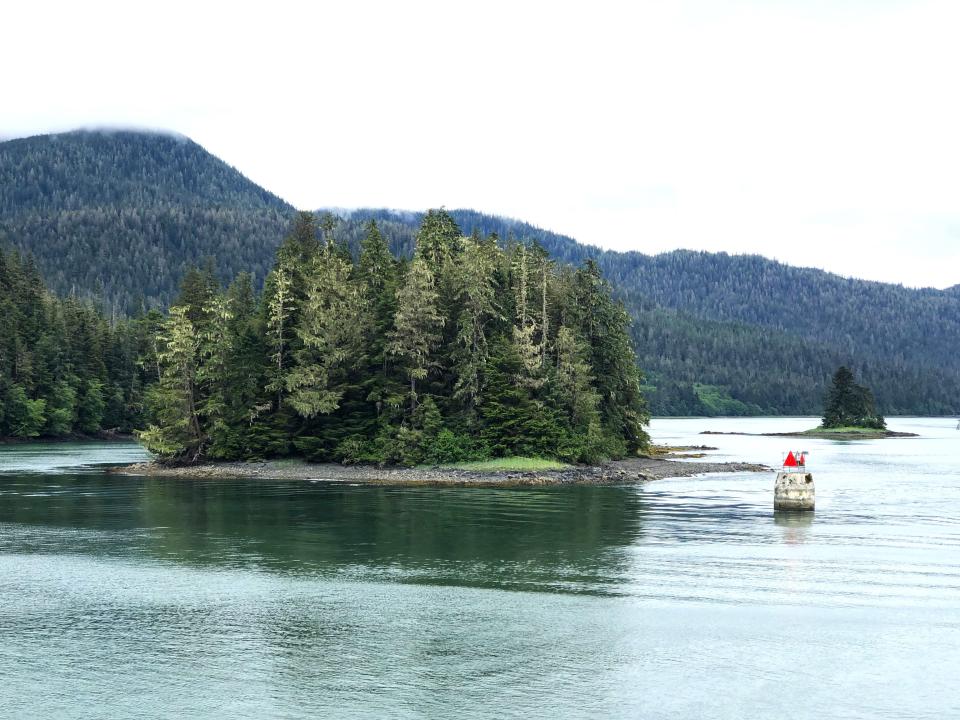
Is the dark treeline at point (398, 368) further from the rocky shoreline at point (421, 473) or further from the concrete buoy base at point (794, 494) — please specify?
the concrete buoy base at point (794, 494)

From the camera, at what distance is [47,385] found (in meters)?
160

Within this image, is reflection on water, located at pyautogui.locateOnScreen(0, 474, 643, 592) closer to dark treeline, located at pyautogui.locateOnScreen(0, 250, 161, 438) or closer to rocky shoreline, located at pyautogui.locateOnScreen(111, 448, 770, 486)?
rocky shoreline, located at pyautogui.locateOnScreen(111, 448, 770, 486)

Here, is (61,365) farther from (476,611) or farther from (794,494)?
(476,611)

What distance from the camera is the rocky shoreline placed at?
8869 centimetres

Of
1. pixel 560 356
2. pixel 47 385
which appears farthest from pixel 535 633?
pixel 47 385

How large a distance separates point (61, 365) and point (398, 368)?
91102 mm

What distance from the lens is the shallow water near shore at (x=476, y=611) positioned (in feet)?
82.7

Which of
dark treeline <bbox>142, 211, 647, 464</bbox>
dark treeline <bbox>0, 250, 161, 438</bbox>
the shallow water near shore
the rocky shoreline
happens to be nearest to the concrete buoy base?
the shallow water near shore

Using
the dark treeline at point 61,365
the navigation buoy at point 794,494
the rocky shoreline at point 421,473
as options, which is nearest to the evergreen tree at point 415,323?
the rocky shoreline at point 421,473

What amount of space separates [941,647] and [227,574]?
2781cm

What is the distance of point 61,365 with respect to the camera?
165m

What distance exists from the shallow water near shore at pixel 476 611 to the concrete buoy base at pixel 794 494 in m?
2.62

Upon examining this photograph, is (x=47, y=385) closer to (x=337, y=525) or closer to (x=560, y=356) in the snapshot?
(x=560, y=356)

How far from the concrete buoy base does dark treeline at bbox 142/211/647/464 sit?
31420mm
